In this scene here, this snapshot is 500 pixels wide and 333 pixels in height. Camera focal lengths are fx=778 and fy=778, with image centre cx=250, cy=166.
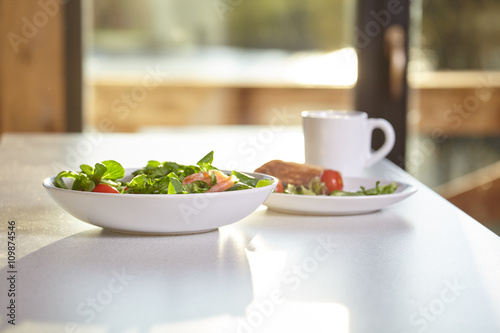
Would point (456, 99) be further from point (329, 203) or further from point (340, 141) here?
point (329, 203)

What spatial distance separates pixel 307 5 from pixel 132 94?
850mm

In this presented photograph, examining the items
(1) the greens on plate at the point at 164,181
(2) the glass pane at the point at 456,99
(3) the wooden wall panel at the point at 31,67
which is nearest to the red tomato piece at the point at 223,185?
(1) the greens on plate at the point at 164,181

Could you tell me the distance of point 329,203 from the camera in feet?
3.41

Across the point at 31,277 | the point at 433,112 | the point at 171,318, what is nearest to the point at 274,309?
the point at 171,318

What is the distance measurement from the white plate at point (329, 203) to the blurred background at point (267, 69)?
2.25m

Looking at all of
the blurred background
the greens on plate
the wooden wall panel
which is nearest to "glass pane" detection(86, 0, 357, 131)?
the blurred background

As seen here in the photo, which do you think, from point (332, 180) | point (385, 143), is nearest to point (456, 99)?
point (385, 143)

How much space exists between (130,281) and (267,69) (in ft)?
9.18

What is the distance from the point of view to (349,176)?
1.32 metres

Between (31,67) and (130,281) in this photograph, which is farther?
(31,67)

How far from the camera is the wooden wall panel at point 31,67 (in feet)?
10.1

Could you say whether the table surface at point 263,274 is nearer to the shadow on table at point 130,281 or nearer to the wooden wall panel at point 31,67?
the shadow on table at point 130,281

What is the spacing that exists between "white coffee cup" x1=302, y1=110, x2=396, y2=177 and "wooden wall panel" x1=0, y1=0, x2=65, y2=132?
2.05m

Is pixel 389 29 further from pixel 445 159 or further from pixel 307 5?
pixel 445 159
